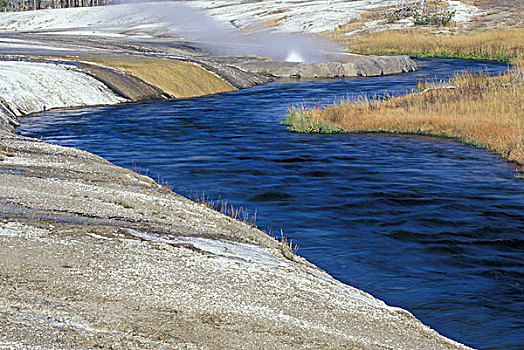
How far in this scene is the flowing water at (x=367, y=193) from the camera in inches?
309

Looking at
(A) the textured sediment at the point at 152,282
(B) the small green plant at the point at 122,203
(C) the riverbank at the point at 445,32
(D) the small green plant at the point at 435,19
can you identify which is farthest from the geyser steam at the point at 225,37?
(A) the textured sediment at the point at 152,282

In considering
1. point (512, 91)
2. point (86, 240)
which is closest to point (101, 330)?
point (86, 240)

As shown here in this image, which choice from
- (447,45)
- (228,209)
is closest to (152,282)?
(228,209)

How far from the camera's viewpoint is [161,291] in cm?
587

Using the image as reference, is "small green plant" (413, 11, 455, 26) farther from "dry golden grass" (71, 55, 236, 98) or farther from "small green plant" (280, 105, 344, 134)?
"small green plant" (280, 105, 344, 134)

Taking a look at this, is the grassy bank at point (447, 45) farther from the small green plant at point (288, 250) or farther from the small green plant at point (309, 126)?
the small green plant at point (288, 250)

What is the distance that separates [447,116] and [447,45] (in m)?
32.9

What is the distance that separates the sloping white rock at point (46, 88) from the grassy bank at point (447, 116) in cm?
889

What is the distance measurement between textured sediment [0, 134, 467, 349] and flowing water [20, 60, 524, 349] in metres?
1.19

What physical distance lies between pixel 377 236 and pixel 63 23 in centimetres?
9313

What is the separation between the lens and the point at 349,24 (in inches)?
2928

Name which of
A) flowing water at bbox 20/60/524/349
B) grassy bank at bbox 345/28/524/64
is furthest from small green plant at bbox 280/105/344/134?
grassy bank at bbox 345/28/524/64

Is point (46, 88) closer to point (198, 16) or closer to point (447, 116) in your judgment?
point (447, 116)

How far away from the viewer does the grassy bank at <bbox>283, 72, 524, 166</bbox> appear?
1700 cm
